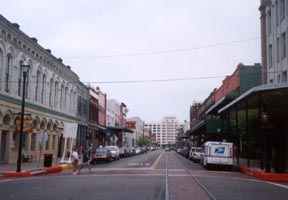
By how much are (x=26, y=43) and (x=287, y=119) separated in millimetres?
23630

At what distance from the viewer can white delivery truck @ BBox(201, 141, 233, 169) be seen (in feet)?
111

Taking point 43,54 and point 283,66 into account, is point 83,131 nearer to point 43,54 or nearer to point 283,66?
point 43,54

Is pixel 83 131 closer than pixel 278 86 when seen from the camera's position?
No

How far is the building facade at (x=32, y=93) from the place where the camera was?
35.9 metres

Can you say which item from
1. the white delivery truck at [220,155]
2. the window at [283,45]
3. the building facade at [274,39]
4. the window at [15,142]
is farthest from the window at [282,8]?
the window at [15,142]

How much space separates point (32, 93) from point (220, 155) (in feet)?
61.9

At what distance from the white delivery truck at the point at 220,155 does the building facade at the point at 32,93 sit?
12475 mm

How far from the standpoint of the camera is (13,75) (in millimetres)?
37500

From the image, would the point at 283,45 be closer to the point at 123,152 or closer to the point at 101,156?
the point at 101,156

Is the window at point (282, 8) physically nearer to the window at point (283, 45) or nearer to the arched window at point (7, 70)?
the window at point (283, 45)

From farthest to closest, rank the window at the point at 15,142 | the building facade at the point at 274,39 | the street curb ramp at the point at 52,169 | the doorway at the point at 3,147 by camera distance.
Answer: the building facade at the point at 274,39 → the window at the point at 15,142 → the doorway at the point at 3,147 → the street curb ramp at the point at 52,169

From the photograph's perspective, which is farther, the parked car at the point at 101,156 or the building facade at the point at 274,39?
the parked car at the point at 101,156

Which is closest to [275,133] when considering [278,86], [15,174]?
[278,86]

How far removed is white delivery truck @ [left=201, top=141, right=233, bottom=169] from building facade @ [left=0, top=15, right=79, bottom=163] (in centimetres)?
1247
